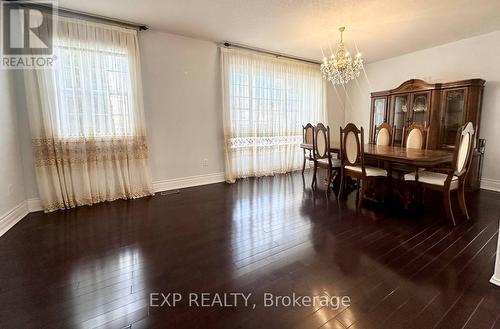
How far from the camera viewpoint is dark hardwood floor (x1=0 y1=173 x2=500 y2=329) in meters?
1.36

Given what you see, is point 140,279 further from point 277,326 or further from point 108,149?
point 108,149

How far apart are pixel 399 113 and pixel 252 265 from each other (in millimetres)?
4447

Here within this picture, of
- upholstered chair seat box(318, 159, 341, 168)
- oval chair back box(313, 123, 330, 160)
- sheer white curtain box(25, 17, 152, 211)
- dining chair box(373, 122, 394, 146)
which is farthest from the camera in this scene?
dining chair box(373, 122, 394, 146)

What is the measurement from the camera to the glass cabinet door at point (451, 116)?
12.7ft

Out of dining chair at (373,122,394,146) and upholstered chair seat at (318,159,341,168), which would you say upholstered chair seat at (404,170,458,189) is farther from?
dining chair at (373,122,394,146)

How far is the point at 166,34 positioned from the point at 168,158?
191cm

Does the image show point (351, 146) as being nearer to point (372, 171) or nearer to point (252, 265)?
point (372, 171)

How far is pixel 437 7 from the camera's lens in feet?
9.29

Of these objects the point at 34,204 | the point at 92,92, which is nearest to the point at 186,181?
the point at 92,92

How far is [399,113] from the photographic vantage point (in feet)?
15.4

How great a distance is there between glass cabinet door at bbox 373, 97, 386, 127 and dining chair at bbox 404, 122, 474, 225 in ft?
7.81

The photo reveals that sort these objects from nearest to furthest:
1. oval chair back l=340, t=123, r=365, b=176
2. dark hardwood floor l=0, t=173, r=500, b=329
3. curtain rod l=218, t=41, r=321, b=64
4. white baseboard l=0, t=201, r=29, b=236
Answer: dark hardwood floor l=0, t=173, r=500, b=329
white baseboard l=0, t=201, r=29, b=236
oval chair back l=340, t=123, r=365, b=176
curtain rod l=218, t=41, r=321, b=64

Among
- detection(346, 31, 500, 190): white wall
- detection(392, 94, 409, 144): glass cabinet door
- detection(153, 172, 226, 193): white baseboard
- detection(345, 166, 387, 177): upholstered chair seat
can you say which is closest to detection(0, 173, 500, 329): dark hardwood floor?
detection(345, 166, 387, 177): upholstered chair seat

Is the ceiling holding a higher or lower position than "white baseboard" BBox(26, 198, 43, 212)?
higher
